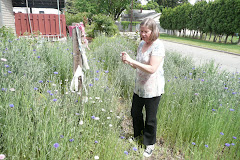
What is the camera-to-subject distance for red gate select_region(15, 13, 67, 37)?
11.5m

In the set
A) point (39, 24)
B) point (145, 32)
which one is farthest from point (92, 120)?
point (39, 24)

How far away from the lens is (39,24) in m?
12.0

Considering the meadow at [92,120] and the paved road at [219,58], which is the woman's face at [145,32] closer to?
the meadow at [92,120]

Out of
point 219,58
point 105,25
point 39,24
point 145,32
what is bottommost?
point 219,58

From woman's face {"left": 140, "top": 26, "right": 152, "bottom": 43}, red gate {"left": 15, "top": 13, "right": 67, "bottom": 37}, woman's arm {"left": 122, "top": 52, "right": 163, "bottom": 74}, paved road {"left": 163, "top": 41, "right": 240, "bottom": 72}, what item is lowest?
paved road {"left": 163, "top": 41, "right": 240, "bottom": 72}

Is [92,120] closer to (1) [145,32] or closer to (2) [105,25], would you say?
(1) [145,32]

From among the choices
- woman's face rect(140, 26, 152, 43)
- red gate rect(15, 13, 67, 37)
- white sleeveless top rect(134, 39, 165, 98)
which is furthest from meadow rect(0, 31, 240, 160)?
red gate rect(15, 13, 67, 37)

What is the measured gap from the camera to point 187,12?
2655cm

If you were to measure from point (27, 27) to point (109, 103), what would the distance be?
448 inches

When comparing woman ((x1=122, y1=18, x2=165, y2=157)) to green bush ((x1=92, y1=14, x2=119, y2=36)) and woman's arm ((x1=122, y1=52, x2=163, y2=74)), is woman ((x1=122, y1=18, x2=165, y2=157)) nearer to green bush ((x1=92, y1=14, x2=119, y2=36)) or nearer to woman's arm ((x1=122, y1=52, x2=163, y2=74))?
woman's arm ((x1=122, y1=52, x2=163, y2=74))

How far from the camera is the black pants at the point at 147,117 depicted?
227 centimetres

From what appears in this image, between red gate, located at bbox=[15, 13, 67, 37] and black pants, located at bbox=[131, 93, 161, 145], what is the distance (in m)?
10.7

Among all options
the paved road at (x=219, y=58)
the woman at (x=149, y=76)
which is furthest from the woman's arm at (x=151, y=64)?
the paved road at (x=219, y=58)

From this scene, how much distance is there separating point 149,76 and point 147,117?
22.2 inches
